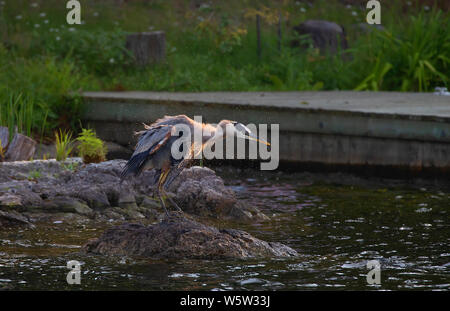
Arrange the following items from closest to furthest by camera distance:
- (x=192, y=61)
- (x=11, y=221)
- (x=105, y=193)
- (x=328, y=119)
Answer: (x=11, y=221) → (x=105, y=193) → (x=328, y=119) → (x=192, y=61)

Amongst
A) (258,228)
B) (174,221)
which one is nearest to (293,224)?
(258,228)

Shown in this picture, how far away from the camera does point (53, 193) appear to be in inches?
353

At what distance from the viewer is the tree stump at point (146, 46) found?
1516cm

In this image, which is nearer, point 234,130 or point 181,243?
point 181,243

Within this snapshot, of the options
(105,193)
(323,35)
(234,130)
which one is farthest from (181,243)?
(323,35)

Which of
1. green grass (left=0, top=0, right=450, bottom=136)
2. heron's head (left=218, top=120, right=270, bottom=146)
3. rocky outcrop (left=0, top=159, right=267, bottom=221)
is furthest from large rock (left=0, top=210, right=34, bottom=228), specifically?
green grass (left=0, top=0, right=450, bottom=136)

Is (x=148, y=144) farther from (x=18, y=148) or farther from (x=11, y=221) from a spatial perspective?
(x=18, y=148)

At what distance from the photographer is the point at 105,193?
357 inches

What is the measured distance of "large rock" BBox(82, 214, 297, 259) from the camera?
6.81m

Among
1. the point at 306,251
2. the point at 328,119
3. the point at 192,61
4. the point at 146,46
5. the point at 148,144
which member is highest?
the point at 146,46

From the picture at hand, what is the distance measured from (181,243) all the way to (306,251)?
1156 millimetres

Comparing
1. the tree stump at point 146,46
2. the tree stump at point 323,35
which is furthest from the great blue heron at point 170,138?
the tree stump at point 323,35

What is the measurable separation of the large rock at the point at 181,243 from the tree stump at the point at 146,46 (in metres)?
8.53
